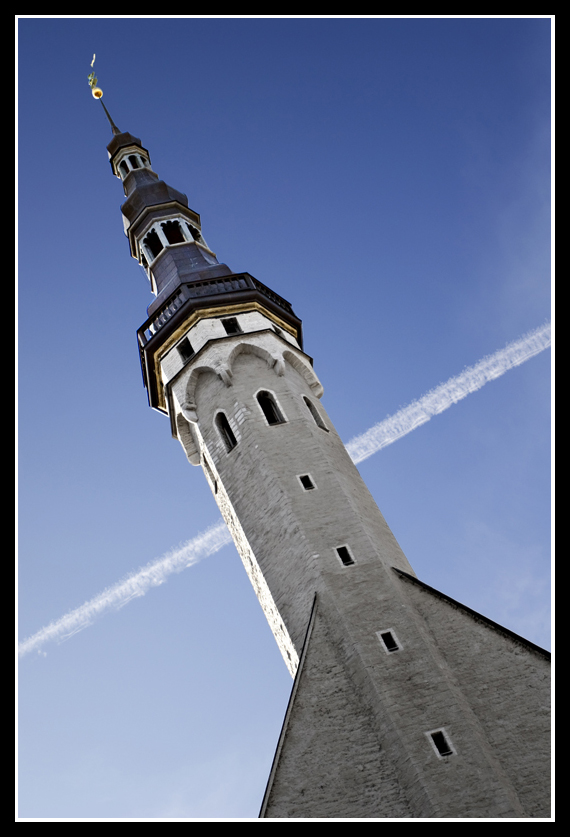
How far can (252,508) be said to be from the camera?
28125mm

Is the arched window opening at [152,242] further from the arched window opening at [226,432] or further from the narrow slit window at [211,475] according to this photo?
the arched window opening at [226,432]

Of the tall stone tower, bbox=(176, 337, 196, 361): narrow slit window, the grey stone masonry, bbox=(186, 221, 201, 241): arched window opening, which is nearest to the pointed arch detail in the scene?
the tall stone tower

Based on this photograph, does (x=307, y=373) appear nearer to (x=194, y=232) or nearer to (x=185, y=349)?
(x=185, y=349)

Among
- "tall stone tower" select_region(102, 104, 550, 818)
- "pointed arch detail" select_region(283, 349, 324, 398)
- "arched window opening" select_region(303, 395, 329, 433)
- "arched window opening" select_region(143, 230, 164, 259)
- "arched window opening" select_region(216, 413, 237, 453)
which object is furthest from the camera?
"arched window opening" select_region(143, 230, 164, 259)

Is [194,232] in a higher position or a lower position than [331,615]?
higher

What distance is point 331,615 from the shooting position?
76.9ft

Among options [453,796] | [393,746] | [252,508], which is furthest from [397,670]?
[252,508]

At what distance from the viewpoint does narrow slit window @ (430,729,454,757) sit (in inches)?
776

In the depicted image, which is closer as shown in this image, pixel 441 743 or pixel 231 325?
pixel 441 743

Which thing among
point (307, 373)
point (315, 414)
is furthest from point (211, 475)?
point (307, 373)

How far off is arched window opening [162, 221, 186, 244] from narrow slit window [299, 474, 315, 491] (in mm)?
21169

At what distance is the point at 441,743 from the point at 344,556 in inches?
268

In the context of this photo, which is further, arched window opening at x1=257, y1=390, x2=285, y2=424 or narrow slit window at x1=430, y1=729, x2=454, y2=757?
arched window opening at x1=257, y1=390, x2=285, y2=424

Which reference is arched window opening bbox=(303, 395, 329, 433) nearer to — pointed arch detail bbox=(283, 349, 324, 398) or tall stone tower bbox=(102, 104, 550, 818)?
tall stone tower bbox=(102, 104, 550, 818)
